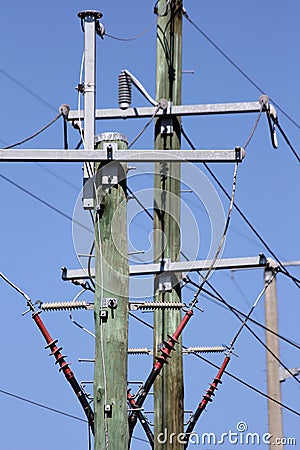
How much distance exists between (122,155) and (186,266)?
8.64 ft

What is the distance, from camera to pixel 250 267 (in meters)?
12.6

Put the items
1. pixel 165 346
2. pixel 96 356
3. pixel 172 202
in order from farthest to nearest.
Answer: pixel 172 202, pixel 165 346, pixel 96 356

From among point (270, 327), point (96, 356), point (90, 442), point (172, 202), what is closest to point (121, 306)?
point (96, 356)

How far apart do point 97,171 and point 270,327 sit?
23.5 ft

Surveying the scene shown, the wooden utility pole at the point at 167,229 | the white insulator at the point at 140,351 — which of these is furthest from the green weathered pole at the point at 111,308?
the white insulator at the point at 140,351

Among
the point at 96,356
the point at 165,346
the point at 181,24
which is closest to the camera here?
the point at 96,356

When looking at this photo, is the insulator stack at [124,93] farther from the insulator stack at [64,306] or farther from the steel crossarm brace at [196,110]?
the insulator stack at [64,306]

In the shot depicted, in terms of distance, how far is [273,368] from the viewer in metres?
16.5

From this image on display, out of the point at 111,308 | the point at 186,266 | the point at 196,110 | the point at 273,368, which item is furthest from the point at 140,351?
the point at 273,368

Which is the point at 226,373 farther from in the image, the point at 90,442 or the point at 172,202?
the point at 90,442

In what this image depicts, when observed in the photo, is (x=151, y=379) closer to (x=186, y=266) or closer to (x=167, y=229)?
(x=186, y=266)

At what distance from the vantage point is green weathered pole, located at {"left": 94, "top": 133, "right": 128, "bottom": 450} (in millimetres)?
9234

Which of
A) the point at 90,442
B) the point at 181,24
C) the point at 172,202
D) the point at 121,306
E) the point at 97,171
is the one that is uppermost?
the point at 181,24

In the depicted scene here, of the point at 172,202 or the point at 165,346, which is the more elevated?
the point at 172,202
